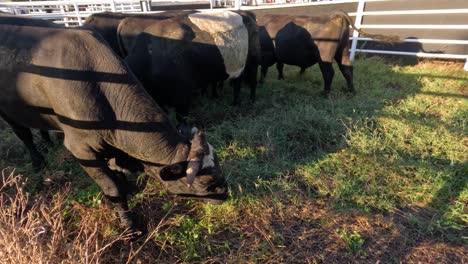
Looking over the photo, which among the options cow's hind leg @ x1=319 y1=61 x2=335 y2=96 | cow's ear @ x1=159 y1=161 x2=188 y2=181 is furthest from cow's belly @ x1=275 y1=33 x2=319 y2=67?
cow's ear @ x1=159 y1=161 x2=188 y2=181

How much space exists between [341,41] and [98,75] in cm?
464

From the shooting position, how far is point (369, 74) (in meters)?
6.55

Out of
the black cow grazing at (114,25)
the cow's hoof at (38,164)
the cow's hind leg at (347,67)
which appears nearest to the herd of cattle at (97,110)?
the cow's hoof at (38,164)

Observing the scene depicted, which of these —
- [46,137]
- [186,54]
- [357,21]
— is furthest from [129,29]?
[357,21]

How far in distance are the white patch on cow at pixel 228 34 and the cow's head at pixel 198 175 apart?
2433 mm

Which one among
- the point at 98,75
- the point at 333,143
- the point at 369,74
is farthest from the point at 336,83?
the point at 98,75

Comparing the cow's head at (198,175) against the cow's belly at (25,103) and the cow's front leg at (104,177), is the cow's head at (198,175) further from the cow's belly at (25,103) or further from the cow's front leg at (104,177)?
the cow's belly at (25,103)

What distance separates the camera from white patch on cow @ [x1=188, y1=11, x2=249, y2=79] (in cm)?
450

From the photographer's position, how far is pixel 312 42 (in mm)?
5598

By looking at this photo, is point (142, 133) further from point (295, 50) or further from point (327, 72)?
point (295, 50)

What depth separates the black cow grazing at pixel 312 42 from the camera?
5.39m

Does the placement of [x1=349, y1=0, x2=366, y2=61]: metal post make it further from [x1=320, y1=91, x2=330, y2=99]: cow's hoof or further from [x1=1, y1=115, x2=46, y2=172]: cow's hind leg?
[x1=1, y1=115, x2=46, y2=172]: cow's hind leg

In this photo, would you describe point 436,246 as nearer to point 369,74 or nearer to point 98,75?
point 98,75

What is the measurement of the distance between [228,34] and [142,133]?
2826mm
